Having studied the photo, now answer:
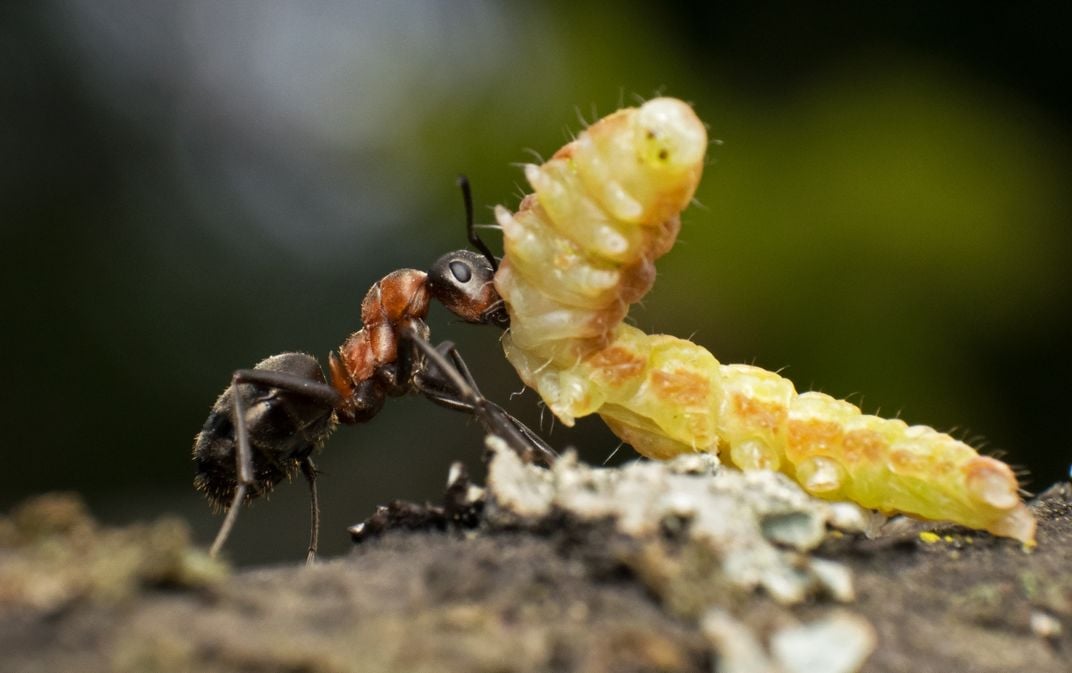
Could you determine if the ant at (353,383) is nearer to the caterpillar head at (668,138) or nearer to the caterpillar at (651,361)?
the caterpillar at (651,361)

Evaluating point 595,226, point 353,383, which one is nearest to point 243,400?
point 353,383

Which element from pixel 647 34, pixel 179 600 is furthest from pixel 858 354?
pixel 179 600

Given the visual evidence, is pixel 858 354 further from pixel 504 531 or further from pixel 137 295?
pixel 137 295

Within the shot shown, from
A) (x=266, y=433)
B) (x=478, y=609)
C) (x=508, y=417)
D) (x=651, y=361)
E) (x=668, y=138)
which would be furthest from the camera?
(x=266, y=433)

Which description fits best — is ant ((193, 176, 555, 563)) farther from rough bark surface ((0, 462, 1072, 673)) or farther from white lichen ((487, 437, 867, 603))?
rough bark surface ((0, 462, 1072, 673))

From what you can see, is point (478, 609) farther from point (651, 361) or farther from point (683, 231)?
point (683, 231)

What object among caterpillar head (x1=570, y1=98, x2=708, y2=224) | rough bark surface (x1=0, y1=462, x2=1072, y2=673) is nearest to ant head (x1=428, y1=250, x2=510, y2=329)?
caterpillar head (x1=570, y1=98, x2=708, y2=224)

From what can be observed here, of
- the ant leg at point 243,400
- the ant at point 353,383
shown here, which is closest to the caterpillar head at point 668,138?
the ant at point 353,383
